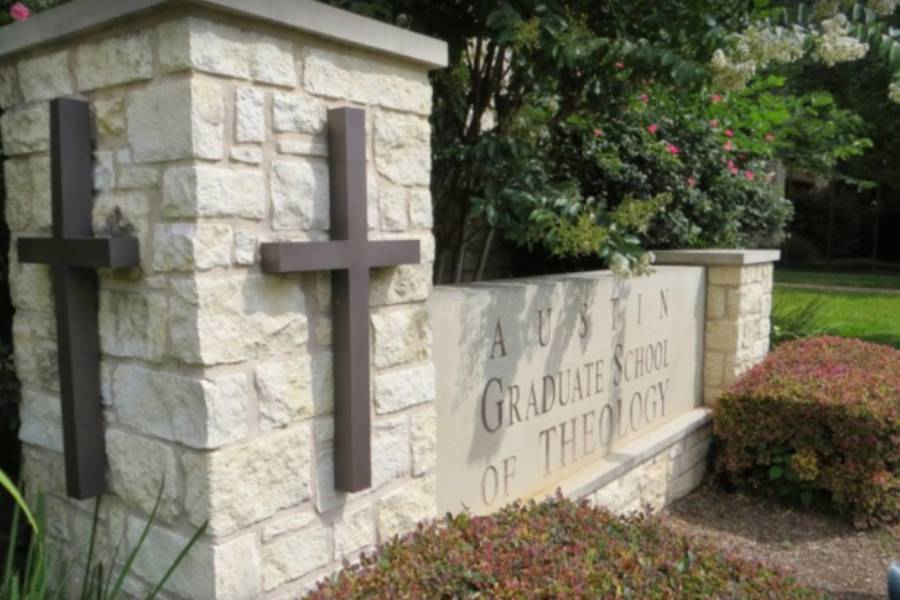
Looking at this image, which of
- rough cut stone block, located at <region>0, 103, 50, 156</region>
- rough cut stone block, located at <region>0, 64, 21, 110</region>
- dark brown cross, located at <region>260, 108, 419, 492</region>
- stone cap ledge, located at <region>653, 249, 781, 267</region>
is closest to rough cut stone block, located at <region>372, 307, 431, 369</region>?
dark brown cross, located at <region>260, 108, 419, 492</region>

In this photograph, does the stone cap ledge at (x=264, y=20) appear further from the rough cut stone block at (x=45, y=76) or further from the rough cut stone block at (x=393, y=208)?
the rough cut stone block at (x=393, y=208)

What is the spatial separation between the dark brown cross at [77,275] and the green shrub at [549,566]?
31.4 inches

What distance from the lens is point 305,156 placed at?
2.20 m

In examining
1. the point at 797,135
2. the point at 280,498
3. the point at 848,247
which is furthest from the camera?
the point at 848,247

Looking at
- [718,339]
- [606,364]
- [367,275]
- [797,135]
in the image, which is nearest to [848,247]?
[797,135]

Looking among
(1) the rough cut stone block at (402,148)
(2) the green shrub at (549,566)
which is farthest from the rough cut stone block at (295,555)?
(1) the rough cut stone block at (402,148)

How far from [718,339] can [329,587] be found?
4070 mm

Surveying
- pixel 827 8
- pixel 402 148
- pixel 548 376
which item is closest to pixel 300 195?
pixel 402 148

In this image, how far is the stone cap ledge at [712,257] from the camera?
17.6ft

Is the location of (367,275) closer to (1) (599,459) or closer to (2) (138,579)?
(2) (138,579)

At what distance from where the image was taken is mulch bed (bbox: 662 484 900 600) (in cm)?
404

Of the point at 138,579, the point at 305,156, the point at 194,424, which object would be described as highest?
the point at 305,156

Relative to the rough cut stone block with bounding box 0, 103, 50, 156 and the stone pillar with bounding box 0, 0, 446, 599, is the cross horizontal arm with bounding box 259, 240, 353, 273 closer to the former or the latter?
the stone pillar with bounding box 0, 0, 446, 599

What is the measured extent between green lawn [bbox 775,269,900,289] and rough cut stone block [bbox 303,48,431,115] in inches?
637
